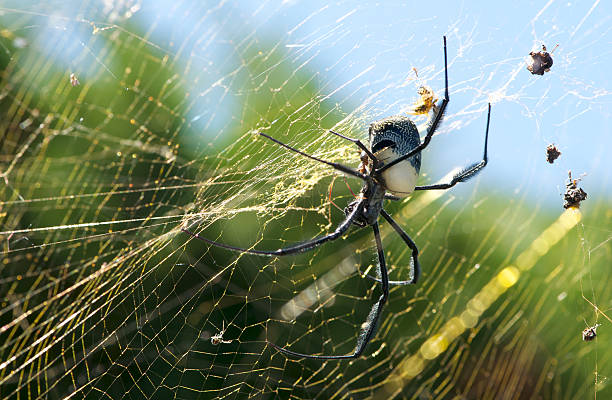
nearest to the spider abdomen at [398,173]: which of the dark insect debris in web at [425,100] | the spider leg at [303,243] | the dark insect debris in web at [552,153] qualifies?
the spider leg at [303,243]

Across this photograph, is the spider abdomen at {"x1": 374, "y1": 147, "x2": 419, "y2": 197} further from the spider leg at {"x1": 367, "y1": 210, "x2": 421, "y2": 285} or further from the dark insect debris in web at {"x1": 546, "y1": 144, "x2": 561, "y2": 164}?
the dark insect debris in web at {"x1": 546, "y1": 144, "x2": 561, "y2": 164}

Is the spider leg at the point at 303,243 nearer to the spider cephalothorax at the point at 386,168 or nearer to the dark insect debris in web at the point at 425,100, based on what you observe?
the spider cephalothorax at the point at 386,168

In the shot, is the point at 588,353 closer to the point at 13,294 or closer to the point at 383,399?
the point at 383,399

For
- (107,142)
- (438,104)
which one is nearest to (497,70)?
(438,104)

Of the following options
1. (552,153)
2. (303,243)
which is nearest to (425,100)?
(552,153)

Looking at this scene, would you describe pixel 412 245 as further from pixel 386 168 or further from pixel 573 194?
pixel 573 194
